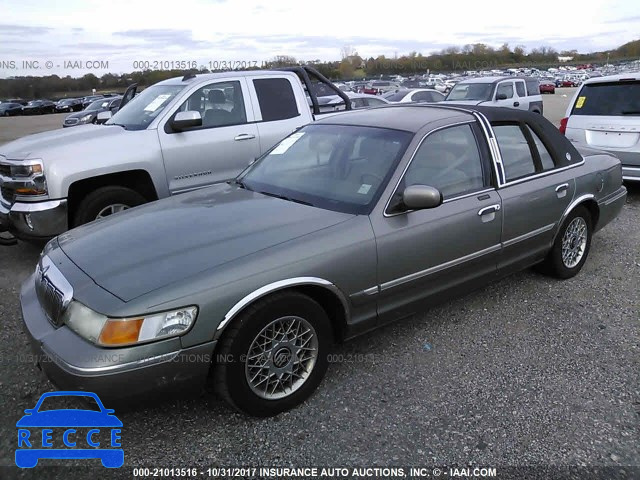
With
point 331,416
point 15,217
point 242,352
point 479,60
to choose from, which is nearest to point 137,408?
point 242,352

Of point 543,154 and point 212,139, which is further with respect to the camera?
point 212,139

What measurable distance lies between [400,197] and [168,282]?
153cm

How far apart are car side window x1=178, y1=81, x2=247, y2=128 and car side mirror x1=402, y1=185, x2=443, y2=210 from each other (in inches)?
135

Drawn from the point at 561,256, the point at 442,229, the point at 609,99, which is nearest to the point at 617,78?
the point at 609,99

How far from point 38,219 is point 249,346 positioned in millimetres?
3199

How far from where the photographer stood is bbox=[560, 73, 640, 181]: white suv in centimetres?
688

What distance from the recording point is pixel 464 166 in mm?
3756

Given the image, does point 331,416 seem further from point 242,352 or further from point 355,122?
point 355,122

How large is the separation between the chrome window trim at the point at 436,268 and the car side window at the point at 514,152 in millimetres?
611

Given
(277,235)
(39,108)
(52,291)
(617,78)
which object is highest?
(617,78)

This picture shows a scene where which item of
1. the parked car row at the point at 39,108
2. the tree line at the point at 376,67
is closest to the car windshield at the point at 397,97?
the tree line at the point at 376,67

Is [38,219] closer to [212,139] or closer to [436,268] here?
[212,139]

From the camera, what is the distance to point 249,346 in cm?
264

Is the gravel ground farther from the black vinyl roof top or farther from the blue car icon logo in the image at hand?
the black vinyl roof top
